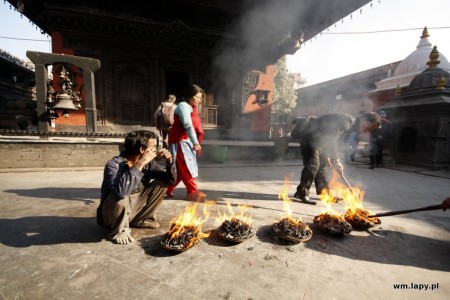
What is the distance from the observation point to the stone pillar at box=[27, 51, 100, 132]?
618cm

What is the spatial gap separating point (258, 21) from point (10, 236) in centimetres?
1020

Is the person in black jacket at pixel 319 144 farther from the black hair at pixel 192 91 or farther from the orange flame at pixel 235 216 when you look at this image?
the black hair at pixel 192 91

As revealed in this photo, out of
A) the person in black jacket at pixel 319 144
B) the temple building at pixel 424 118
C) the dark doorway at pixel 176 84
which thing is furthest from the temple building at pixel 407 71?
the person in black jacket at pixel 319 144

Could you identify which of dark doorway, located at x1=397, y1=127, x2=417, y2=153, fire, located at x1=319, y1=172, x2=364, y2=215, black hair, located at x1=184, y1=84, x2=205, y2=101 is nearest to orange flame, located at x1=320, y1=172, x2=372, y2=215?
fire, located at x1=319, y1=172, x2=364, y2=215

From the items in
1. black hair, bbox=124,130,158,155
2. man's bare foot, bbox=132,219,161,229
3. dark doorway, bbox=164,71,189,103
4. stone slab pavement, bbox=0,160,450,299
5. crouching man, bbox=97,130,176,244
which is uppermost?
dark doorway, bbox=164,71,189,103

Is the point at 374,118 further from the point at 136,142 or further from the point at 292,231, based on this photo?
the point at 136,142

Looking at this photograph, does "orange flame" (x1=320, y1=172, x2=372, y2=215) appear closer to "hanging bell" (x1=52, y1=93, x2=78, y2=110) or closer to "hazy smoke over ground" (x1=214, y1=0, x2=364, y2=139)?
"hanging bell" (x1=52, y1=93, x2=78, y2=110)

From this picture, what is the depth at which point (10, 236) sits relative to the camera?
253 centimetres

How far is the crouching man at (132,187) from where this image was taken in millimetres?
2213

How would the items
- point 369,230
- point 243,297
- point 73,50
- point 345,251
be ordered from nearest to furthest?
point 243,297
point 345,251
point 369,230
point 73,50

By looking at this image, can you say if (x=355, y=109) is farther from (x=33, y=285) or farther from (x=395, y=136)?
(x=33, y=285)

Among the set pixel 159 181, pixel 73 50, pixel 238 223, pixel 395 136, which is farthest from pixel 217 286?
pixel 395 136

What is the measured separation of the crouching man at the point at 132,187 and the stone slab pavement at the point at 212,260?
17 centimetres

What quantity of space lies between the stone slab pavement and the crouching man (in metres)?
0.17
